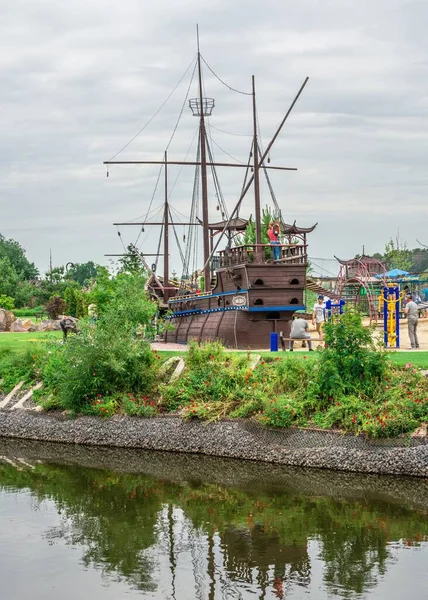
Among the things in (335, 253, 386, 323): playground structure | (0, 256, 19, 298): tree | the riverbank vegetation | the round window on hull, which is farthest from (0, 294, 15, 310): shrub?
the riverbank vegetation

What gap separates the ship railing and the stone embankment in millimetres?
12581

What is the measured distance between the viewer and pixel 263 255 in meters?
39.8

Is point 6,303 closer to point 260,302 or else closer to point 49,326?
point 49,326

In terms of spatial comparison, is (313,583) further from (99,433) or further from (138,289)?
(138,289)

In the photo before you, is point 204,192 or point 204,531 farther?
point 204,192

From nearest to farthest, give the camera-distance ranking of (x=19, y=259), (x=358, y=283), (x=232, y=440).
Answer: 1. (x=232, y=440)
2. (x=358, y=283)
3. (x=19, y=259)

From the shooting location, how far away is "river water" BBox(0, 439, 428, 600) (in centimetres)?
1453

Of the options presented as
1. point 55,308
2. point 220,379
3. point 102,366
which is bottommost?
point 220,379

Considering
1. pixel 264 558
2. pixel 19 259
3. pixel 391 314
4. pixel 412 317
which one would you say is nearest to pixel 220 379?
pixel 412 317

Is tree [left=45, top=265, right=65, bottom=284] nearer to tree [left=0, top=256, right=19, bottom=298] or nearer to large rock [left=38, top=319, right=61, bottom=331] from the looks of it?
tree [left=0, top=256, right=19, bottom=298]

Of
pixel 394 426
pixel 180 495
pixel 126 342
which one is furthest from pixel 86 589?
pixel 126 342

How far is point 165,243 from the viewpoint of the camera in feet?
225

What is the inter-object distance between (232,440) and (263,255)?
637 inches

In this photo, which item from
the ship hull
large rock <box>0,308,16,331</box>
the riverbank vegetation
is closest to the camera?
the riverbank vegetation
